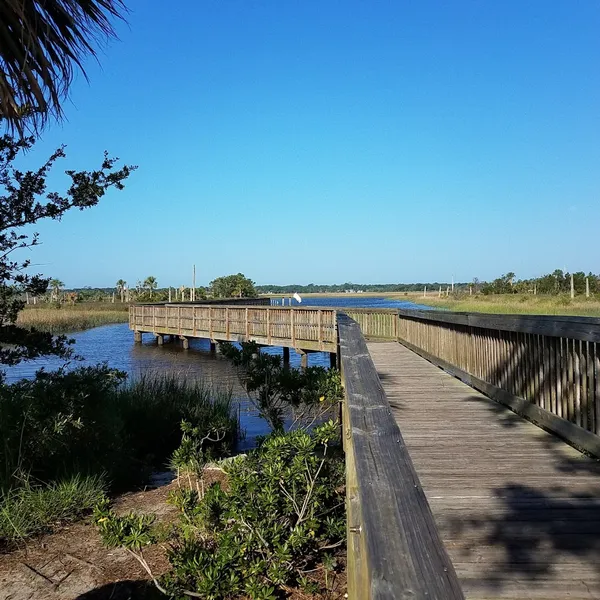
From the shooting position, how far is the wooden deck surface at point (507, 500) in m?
2.54

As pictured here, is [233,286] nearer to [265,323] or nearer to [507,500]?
[265,323]

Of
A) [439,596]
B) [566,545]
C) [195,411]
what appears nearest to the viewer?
[439,596]

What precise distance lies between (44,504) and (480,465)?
3675 millimetres

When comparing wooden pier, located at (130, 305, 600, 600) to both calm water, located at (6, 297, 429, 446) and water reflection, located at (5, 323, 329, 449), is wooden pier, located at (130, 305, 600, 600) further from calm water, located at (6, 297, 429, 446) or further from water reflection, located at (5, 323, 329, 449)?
calm water, located at (6, 297, 429, 446)

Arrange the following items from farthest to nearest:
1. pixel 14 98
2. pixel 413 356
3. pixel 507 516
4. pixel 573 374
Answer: pixel 413 356
pixel 573 374
pixel 14 98
pixel 507 516

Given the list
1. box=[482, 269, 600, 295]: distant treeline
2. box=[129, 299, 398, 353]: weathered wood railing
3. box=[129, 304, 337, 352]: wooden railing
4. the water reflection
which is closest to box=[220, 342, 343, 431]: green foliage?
the water reflection

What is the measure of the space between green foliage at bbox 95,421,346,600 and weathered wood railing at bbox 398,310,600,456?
2.01m

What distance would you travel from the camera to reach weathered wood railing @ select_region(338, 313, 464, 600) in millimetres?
941

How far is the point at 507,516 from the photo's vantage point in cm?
322

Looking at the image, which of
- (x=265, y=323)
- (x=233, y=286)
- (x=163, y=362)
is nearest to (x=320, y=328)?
(x=265, y=323)

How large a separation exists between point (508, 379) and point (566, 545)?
3.62 m

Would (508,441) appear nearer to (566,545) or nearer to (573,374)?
(573,374)

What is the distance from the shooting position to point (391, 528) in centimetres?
113

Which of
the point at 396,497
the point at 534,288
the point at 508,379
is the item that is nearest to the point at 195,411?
the point at 508,379
